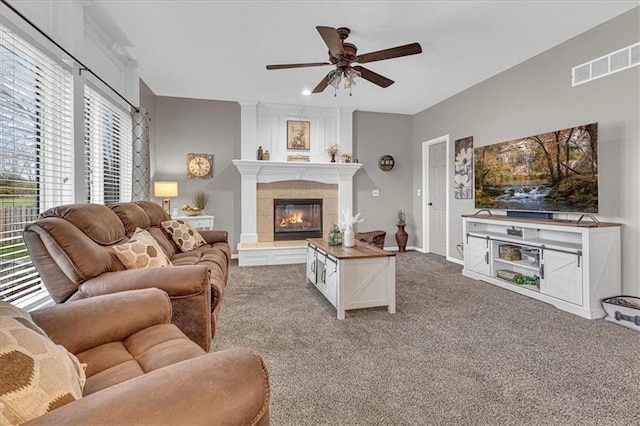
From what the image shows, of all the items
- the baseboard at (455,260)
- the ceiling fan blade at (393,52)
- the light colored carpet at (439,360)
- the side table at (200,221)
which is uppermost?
the ceiling fan blade at (393,52)

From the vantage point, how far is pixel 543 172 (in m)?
3.46

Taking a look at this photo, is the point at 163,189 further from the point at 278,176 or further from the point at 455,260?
the point at 455,260

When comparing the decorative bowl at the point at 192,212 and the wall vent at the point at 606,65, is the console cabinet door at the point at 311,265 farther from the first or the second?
the wall vent at the point at 606,65

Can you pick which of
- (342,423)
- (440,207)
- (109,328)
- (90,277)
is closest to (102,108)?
(90,277)

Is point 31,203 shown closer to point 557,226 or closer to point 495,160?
point 557,226

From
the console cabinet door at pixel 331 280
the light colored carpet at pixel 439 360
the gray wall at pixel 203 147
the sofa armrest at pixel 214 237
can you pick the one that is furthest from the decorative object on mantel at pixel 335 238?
the gray wall at pixel 203 147

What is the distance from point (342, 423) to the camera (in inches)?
58.7

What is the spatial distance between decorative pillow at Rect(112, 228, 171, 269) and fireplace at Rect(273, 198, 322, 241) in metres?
3.33

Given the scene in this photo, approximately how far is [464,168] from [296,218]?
2875 millimetres

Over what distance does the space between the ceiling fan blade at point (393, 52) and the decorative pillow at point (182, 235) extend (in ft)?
7.98

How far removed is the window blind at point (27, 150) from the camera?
6.20ft

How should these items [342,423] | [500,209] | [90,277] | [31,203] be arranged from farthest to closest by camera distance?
[500,209], [31,203], [90,277], [342,423]

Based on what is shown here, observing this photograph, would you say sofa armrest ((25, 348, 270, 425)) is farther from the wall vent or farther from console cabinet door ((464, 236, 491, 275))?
the wall vent

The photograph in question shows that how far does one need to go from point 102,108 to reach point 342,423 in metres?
3.62
